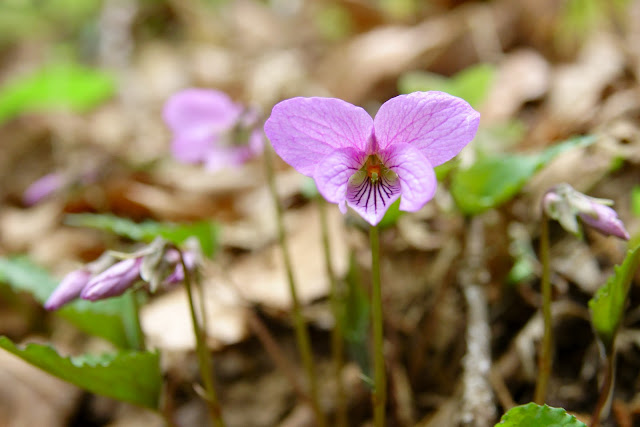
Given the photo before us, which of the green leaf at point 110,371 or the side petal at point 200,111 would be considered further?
the side petal at point 200,111

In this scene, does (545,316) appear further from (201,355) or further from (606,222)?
(201,355)

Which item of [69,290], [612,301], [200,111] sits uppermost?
[200,111]

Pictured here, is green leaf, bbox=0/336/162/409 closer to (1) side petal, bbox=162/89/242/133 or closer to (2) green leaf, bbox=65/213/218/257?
(2) green leaf, bbox=65/213/218/257

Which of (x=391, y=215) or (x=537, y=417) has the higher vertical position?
(x=391, y=215)

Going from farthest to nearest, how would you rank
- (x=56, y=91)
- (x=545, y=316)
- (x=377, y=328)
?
(x=56, y=91)
(x=545, y=316)
(x=377, y=328)

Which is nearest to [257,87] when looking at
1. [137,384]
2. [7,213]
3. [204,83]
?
[204,83]

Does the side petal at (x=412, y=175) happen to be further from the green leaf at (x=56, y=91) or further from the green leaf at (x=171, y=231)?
the green leaf at (x=56, y=91)

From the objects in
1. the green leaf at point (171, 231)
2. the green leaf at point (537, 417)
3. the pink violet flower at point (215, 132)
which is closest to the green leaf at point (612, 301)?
the green leaf at point (537, 417)

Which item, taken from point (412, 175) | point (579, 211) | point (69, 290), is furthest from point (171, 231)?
point (579, 211)
